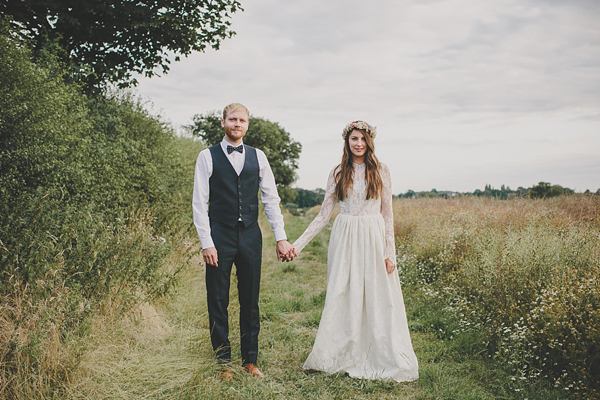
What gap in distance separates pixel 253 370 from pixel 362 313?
4.03 ft

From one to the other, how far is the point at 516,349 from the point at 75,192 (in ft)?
18.1

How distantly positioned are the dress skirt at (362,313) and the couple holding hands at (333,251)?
0.03 feet

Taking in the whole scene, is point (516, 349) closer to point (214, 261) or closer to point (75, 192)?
point (214, 261)

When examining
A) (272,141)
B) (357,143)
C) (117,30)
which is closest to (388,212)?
(357,143)

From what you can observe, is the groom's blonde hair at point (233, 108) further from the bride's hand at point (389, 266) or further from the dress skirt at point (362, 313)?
the bride's hand at point (389, 266)

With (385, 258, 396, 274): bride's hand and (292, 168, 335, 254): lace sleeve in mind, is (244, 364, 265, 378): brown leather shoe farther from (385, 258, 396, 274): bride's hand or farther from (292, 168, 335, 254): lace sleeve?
(385, 258, 396, 274): bride's hand

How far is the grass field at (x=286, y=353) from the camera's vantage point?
387cm

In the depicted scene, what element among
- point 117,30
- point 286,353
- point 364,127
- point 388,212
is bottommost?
point 286,353

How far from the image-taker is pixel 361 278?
469cm

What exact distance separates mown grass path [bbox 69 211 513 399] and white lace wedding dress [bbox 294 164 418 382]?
0.20 meters

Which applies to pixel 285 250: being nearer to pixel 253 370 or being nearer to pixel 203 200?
pixel 203 200

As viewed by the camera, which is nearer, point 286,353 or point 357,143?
point 357,143

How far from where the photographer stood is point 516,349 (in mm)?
4496

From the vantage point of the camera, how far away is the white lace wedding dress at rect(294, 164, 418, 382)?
4551 millimetres
